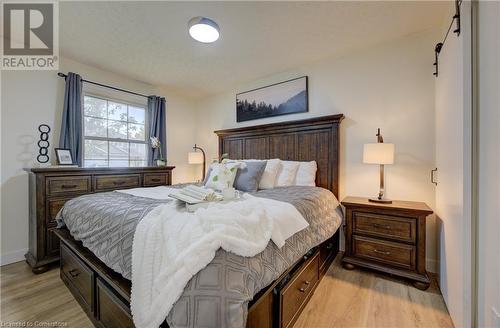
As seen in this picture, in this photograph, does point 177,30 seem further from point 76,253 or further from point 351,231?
point 351,231

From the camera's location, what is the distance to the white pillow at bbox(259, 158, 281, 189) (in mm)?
2583

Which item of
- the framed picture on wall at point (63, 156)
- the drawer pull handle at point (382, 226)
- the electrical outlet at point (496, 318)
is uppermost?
the framed picture on wall at point (63, 156)

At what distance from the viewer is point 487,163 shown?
107 centimetres

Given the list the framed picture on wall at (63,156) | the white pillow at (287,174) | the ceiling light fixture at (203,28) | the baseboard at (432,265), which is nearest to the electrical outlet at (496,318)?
the baseboard at (432,265)

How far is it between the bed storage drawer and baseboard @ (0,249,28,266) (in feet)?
6.29

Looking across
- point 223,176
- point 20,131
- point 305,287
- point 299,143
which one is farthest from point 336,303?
point 20,131

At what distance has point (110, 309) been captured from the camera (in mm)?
1270

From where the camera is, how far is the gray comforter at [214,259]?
0.79 m

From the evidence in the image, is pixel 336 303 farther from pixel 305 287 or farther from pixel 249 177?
pixel 249 177

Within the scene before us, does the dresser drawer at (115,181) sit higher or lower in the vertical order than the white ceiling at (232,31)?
lower

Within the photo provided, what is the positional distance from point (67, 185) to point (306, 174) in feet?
9.16

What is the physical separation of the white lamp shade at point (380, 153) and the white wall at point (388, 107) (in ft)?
1.12

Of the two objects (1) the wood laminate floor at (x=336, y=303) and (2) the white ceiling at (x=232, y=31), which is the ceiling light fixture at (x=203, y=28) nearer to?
(2) the white ceiling at (x=232, y=31)

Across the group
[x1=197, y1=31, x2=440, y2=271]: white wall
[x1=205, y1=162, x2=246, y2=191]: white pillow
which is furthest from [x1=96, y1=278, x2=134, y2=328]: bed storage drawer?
[x1=197, y1=31, x2=440, y2=271]: white wall
